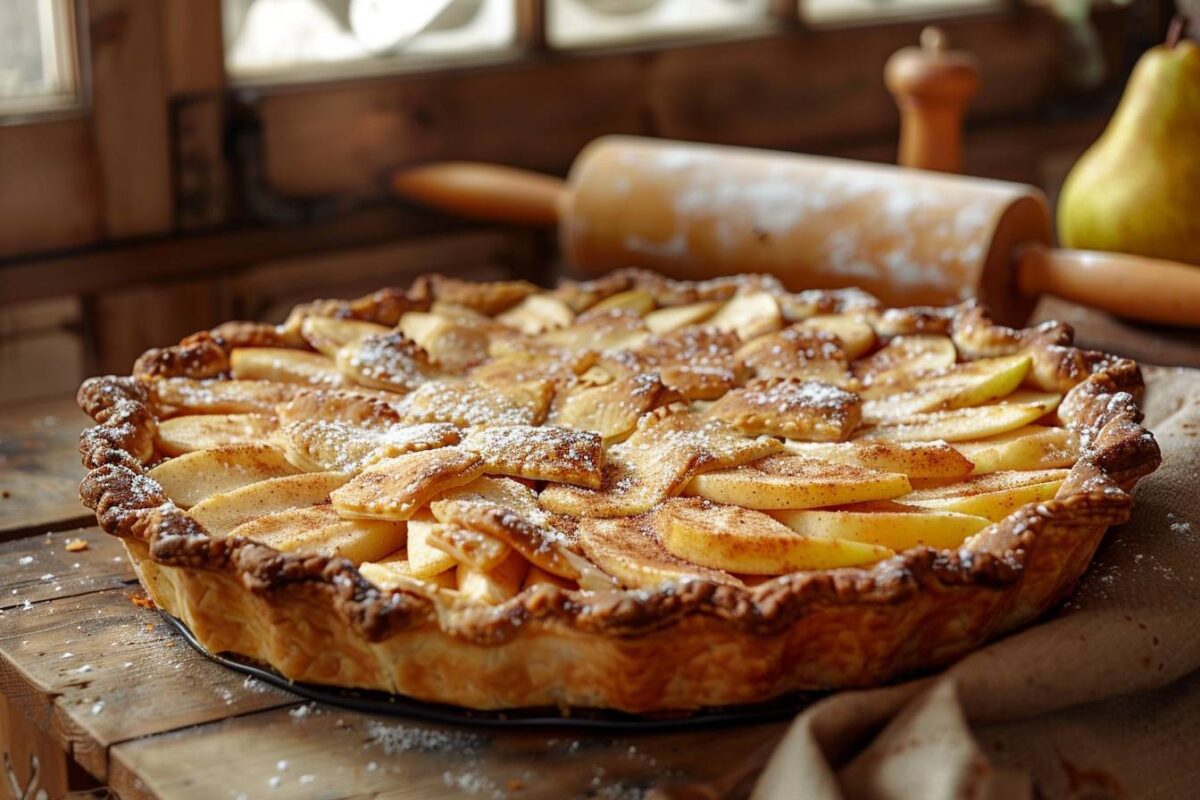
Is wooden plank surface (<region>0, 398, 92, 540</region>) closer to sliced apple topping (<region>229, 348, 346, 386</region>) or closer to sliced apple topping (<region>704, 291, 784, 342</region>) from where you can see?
sliced apple topping (<region>229, 348, 346, 386</region>)

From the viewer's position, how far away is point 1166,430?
6.07 feet

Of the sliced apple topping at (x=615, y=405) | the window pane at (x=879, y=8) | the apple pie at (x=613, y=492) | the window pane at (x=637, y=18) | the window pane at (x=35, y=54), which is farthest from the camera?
the window pane at (x=879, y=8)

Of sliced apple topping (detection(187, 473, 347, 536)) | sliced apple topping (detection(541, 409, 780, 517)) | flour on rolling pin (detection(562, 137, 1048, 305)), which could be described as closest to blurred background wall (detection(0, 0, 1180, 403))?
flour on rolling pin (detection(562, 137, 1048, 305))

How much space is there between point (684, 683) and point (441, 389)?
643 millimetres

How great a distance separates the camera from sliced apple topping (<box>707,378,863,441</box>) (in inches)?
67.6

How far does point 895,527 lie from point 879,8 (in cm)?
307

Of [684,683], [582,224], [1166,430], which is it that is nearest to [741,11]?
[582,224]

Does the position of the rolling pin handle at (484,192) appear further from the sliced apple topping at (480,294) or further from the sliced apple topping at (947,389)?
the sliced apple topping at (947,389)

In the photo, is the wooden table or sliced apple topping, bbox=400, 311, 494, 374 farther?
sliced apple topping, bbox=400, 311, 494, 374

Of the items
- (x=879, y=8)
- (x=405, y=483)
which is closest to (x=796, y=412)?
(x=405, y=483)

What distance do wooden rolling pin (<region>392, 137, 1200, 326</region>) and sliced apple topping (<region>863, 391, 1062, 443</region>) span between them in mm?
670

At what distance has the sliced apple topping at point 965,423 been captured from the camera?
67.5 inches

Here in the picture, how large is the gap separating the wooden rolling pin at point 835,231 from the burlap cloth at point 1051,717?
950 millimetres

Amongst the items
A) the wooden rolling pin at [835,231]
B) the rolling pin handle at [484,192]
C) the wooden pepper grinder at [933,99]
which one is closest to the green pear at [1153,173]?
the wooden rolling pin at [835,231]
